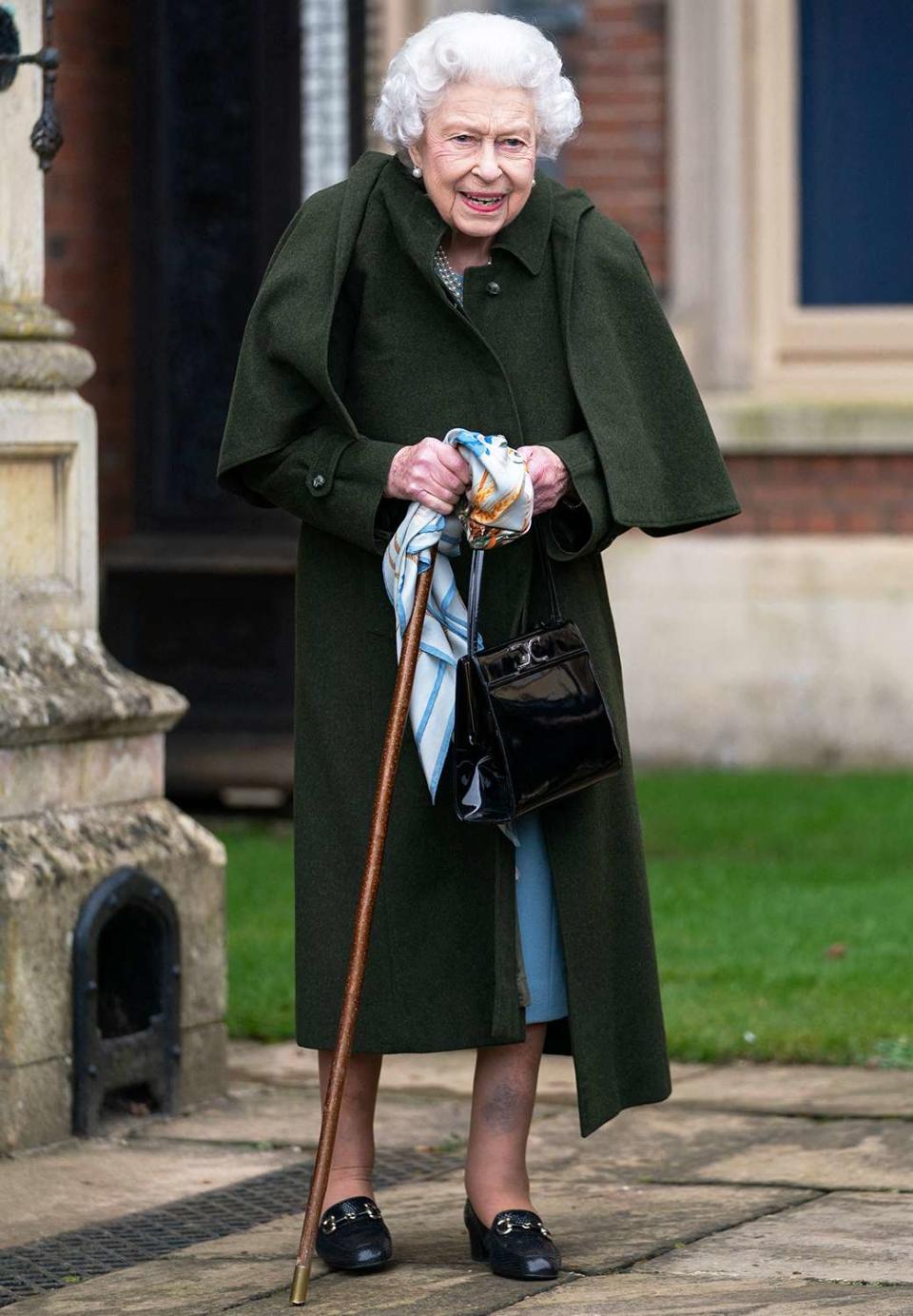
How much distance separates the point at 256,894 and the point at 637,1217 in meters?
3.33

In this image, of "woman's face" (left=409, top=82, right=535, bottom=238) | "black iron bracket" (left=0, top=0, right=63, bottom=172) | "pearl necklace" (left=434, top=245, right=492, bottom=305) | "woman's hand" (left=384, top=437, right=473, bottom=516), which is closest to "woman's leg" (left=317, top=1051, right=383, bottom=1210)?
"woman's hand" (left=384, top=437, right=473, bottom=516)

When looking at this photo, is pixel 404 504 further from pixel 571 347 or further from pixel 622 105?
pixel 622 105

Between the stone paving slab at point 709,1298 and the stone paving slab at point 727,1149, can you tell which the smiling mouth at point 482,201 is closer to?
the stone paving slab at point 709,1298

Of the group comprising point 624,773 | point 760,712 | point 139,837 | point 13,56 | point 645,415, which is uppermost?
point 13,56

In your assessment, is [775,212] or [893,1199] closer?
[893,1199]

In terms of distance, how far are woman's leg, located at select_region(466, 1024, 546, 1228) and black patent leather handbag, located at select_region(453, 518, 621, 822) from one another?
1.28ft

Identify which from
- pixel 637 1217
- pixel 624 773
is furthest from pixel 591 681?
pixel 637 1217

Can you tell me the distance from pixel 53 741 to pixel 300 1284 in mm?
1420

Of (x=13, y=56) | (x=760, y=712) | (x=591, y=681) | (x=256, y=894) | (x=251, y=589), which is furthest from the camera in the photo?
(x=760, y=712)

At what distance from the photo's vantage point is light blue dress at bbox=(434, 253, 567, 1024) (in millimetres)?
3809

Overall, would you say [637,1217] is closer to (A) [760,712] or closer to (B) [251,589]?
(B) [251,589]

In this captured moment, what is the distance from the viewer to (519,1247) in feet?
12.2

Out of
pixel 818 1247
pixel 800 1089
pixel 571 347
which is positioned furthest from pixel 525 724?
pixel 800 1089

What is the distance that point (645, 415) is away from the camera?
12.7 feet
